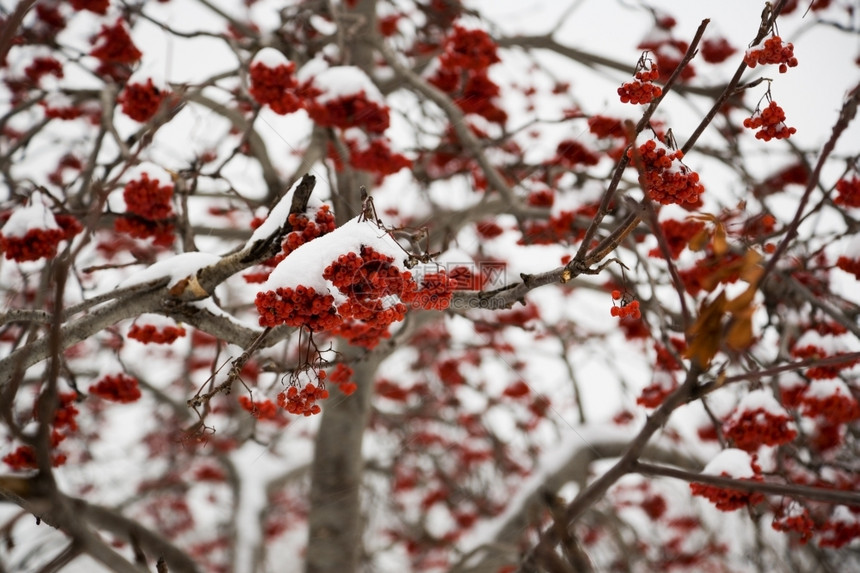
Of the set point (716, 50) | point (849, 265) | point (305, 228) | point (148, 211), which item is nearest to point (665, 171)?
point (305, 228)

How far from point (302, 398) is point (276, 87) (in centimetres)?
187

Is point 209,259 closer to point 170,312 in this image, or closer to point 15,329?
point 170,312

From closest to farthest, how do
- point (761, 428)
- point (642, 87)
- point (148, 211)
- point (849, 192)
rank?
point (642, 87) < point (761, 428) < point (148, 211) < point (849, 192)

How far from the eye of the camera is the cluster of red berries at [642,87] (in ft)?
5.52

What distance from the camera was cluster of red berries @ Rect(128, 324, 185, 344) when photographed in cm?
252

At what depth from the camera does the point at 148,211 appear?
2.70m

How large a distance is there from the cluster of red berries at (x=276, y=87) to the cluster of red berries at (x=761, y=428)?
2.58 m

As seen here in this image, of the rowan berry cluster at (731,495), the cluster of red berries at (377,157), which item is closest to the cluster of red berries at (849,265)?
the rowan berry cluster at (731,495)

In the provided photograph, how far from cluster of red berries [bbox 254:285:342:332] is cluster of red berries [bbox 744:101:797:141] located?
55.5 inches

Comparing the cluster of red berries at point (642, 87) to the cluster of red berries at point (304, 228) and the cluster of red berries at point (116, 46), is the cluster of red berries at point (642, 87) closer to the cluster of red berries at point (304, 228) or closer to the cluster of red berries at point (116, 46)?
the cluster of red berries at point (304, 228)

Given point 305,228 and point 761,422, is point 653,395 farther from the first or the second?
point 305,228

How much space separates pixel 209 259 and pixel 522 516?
327 centimetres

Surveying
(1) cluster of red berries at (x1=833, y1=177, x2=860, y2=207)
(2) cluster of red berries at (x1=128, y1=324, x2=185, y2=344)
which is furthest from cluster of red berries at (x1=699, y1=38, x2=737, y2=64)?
(2) cluster of red berries at (x1=128, y1=324, x2=185, y2=344)

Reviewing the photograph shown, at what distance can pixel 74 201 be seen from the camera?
354cm
